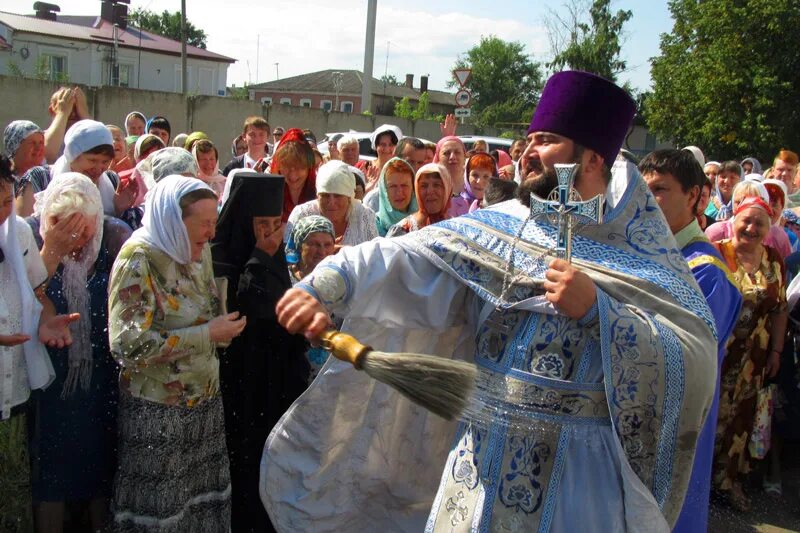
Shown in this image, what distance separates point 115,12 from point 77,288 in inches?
2017

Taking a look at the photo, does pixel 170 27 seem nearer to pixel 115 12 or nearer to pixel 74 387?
pixel 115 12

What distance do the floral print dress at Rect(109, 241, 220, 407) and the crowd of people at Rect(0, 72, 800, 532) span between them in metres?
0.01

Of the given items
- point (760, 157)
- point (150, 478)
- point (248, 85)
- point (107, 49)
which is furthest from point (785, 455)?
point (248, 85)

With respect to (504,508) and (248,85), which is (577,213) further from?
(248,85)

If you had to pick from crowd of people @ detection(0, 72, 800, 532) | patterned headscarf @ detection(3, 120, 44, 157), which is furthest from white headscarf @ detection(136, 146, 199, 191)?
patterned headscarf @ detection(3, 120, 44, 157)

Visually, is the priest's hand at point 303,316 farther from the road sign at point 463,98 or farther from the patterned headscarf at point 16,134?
the road sign at point 463,98

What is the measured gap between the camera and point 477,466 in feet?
8.85

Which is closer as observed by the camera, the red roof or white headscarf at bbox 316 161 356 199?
white headscarf at bbox 316 161 356 199

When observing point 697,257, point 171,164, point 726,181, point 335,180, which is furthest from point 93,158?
point 726,181

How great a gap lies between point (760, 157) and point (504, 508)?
24498mm

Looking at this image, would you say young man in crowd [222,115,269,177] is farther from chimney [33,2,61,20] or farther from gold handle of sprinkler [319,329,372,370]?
chimney [33,2,61,20]

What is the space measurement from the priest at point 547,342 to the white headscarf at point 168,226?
40.3 inches

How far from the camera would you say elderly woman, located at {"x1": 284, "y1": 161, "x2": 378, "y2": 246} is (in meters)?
5.28

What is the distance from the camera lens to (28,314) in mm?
3551
